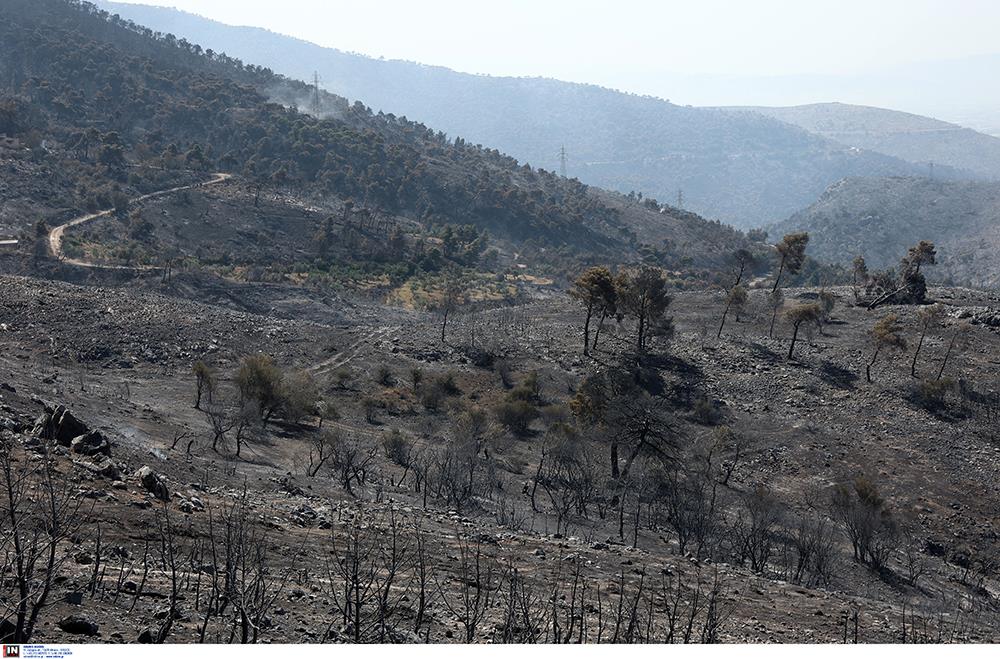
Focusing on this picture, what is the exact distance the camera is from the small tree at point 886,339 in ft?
120

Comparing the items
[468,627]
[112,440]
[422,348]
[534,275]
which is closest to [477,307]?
[422,348]

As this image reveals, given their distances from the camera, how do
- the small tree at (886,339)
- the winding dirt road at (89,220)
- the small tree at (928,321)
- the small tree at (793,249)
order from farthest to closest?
the winding dirt road at (89,220)
the small tree at (793,249)
the small tree at (928,321)
the small tree at (886,339)

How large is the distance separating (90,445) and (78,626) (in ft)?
26.0

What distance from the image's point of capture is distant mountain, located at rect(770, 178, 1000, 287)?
128375 millimetres

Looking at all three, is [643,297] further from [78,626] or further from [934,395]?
[78,626]

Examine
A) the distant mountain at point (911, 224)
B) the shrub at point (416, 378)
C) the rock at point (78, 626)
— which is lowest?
the shrub at point (416, 378)

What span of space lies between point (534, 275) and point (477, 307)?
28.3m

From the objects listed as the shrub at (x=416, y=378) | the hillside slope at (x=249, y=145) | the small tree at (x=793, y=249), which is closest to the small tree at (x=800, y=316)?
the small tree at (x=793, y=249)

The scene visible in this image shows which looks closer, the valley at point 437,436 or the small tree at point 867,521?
the valley at point 437,436

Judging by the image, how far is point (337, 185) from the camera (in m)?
97.4

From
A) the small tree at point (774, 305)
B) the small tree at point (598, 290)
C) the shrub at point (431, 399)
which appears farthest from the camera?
the small tree at point (774, 305)

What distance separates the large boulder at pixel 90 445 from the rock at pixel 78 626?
7.35 metres

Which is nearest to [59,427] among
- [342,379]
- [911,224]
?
[342,379]

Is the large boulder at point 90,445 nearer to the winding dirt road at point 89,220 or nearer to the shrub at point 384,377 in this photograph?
the shrub at point 384,377
